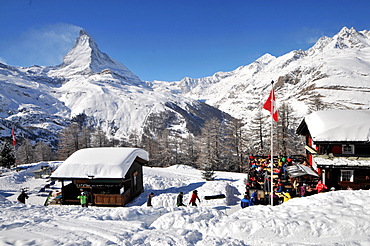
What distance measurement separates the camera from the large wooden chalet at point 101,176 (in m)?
17.1

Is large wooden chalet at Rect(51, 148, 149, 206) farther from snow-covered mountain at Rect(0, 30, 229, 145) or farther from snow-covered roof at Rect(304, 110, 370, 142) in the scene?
snow-covered mountain at Rect(0, 30, 229, 145)

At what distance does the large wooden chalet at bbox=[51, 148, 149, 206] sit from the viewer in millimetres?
17078

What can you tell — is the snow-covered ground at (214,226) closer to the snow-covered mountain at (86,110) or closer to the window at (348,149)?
the window at (348,149)

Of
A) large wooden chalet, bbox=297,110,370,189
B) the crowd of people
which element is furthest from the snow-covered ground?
large wooden chalet, bbox=297,110,370,189

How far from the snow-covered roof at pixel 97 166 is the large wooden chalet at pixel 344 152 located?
14.6 m

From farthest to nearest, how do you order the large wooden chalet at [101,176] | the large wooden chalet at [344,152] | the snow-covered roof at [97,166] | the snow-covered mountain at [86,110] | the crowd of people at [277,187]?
the snow-covered mountain at [86,110], the snow-covered roof at [97,166], the large wooden chalet at [101,176], the large wooden chalet at [344,152], the crowd of people at [277,187]

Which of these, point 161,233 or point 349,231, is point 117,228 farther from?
point 349,231

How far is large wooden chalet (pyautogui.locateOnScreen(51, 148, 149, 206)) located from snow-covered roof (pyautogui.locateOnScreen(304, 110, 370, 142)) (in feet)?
48.6

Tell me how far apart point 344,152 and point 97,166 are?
18827mm

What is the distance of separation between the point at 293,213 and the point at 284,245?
8.04ft

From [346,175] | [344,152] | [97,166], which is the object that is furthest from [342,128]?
[97,166]

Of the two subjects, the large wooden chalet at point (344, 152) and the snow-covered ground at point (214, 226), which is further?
the large wooden chalet at point (344, 152)

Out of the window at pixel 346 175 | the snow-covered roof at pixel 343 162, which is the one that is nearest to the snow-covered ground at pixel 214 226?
the snow-covered roof at pixel 343 162

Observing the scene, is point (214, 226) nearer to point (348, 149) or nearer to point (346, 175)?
point (346, 175)
